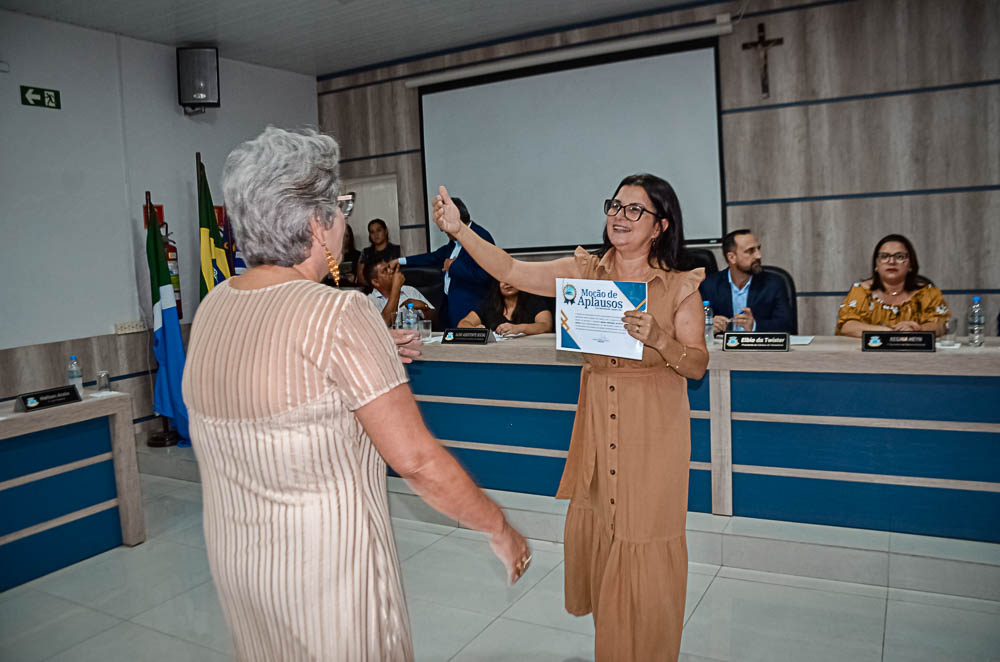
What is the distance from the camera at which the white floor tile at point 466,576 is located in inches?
115

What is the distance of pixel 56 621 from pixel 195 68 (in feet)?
14.4

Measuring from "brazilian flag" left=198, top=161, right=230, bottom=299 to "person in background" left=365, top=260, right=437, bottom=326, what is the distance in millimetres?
1180

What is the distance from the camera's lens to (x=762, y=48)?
5.28 meters

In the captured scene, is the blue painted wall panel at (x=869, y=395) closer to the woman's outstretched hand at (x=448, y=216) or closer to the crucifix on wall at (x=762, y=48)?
the woman's outstretched hand at (x=448, y=216)

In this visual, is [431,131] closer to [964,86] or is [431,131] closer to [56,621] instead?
[964,86]

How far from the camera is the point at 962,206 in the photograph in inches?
193

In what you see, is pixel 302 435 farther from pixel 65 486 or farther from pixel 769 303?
pixel 769 303

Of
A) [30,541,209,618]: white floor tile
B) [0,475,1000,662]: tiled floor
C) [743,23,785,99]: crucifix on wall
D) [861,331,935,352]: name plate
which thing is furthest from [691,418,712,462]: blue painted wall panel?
[743,23,785,99]: crucifix on wall

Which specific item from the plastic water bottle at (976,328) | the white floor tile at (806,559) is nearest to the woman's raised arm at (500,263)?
the white floor tile at (806,559)

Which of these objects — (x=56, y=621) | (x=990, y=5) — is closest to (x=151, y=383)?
(x=56, y=621)

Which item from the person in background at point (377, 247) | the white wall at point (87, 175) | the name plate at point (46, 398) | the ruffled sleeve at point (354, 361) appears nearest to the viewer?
the ruffled sleeve at point (354, 361)

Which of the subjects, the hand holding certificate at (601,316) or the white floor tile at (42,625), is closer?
the hand holding certificate at (601,316)

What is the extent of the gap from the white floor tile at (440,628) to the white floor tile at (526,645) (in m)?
0.05

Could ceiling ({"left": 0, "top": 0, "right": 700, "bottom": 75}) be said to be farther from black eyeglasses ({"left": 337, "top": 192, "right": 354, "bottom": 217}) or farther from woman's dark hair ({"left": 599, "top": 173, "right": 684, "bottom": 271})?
black eyeglasses ({"left": 337, "top": 192, "right": 354, "bottom": 217})
